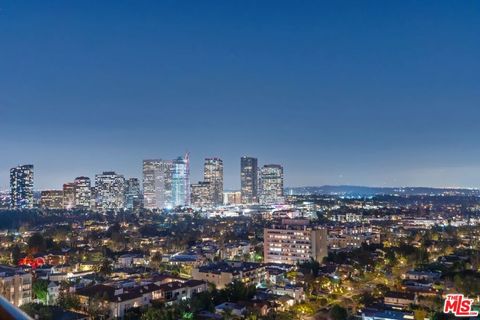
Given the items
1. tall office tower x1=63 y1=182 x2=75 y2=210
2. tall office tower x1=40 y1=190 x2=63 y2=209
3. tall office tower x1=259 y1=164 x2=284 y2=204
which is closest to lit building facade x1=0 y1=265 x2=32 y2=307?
tall office tower x1=40 y1=190 x2=63 y2=209

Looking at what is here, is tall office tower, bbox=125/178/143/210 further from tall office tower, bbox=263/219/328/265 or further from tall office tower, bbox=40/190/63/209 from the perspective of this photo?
tall office tower, bbox=263/219/328/265

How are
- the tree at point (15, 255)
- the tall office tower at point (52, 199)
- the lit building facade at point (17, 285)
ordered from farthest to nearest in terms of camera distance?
the tall office tower at point (52, 199) → the tree at point (15, 255) → the lit building facade at point (17, 285)

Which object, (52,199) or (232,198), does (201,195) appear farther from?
(52,199)

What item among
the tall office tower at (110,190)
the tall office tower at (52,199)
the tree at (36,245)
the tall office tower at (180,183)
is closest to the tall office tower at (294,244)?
the tree at (36,245)

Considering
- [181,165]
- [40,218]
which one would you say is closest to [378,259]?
[40,218]

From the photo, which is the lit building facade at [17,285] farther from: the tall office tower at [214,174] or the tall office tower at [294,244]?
the tall office tower at [214,174]

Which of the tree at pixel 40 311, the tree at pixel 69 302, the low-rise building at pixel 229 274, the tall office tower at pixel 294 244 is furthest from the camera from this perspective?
the tall office tower at pixel 294 244

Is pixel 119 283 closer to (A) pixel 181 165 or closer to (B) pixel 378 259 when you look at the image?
(B) pixel 378 259

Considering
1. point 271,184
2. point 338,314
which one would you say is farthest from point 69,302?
point 271,184
